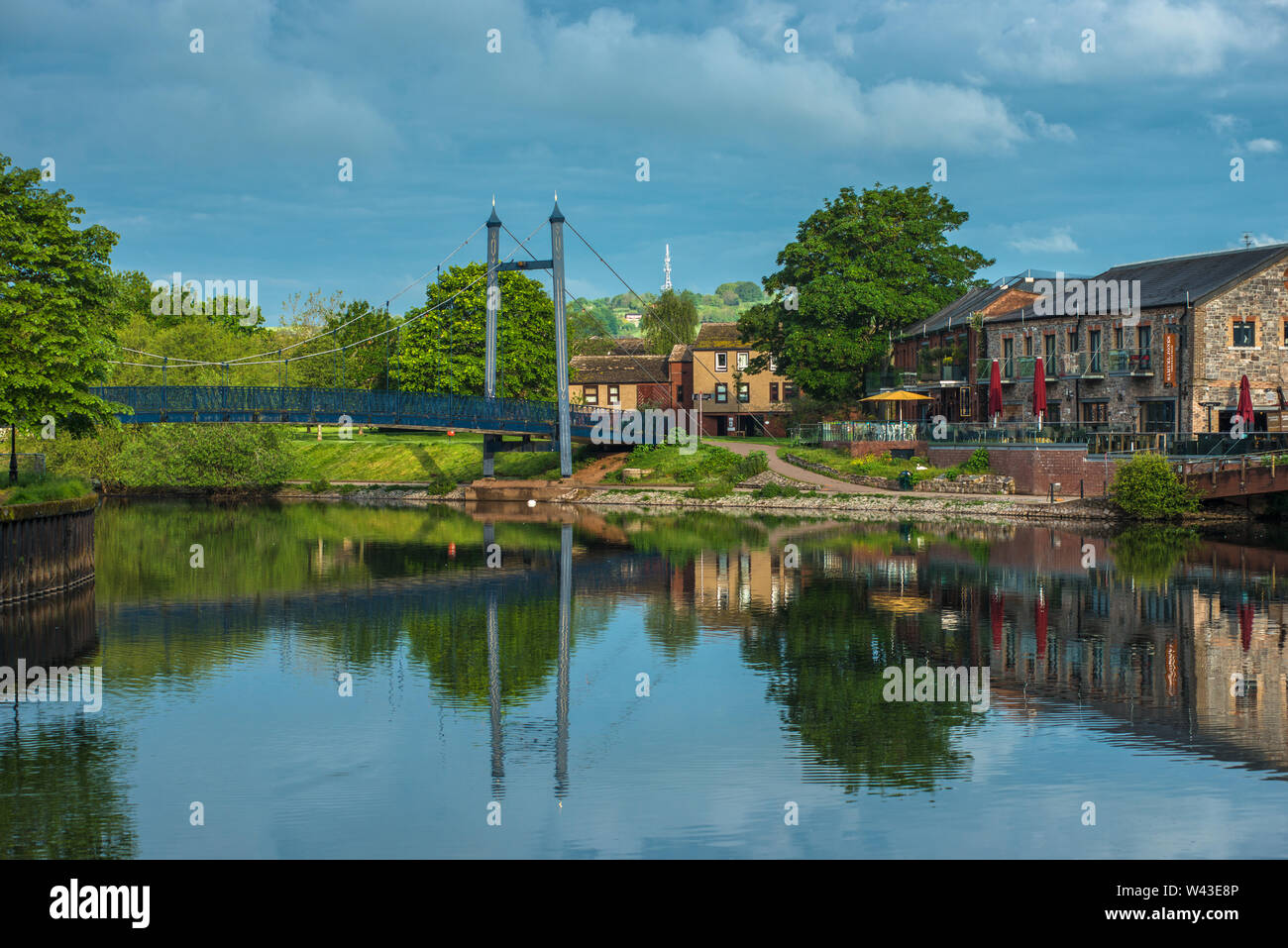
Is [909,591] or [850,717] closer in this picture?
[850,717]

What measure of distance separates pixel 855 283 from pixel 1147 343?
21297 millimetres

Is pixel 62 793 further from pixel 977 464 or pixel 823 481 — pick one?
pixel 823 481

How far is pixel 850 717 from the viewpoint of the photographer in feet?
69.4

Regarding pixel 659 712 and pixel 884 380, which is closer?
pixel 659 712

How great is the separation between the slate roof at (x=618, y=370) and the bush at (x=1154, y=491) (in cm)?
6275

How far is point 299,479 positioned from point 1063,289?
1890 inches

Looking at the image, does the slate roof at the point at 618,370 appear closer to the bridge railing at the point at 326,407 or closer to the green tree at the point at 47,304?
the bridge railing at the point at 326,407

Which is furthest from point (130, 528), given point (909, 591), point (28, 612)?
point (909, 591)

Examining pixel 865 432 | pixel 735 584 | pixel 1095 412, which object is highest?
pixel 1095 412

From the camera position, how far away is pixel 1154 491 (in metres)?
50.7

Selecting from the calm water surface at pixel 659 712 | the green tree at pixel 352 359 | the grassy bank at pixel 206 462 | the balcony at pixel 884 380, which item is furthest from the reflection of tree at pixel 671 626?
the green tree at pixel 352 359

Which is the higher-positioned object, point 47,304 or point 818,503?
point 47,304

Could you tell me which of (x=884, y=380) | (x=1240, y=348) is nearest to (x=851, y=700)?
(x=1240, y=348)
